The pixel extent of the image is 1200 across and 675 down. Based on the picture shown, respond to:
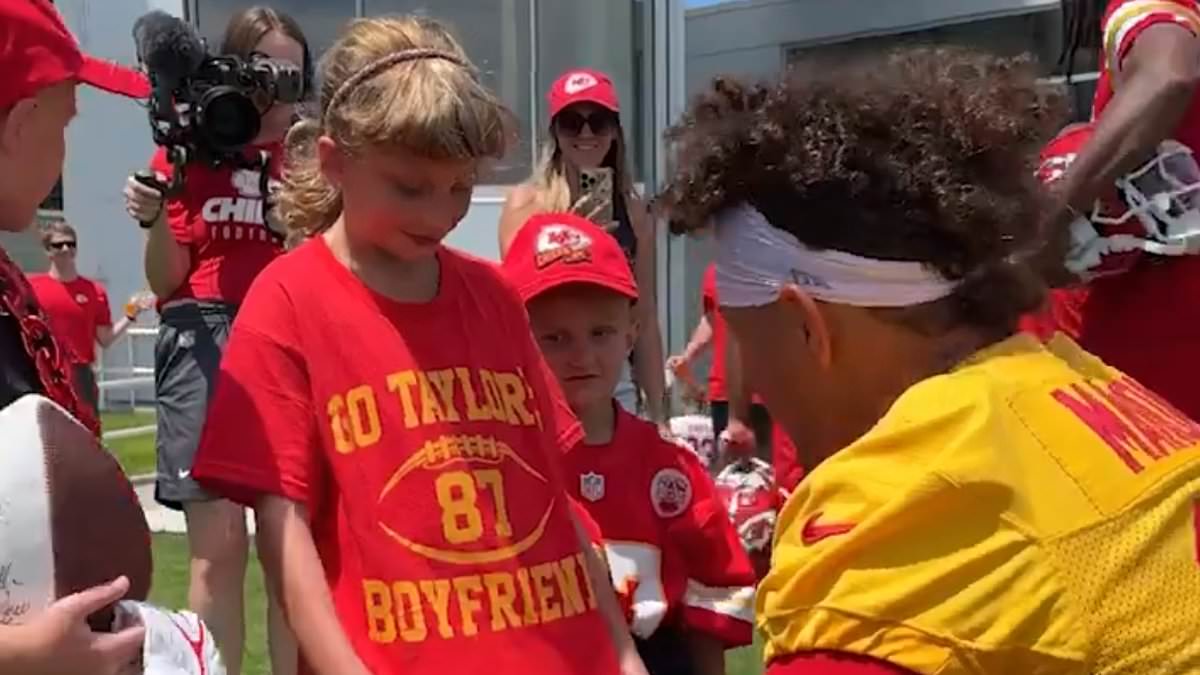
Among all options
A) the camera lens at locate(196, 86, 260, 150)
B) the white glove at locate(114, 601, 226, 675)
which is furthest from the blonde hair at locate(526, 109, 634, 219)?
the white glove at locate(114, 601, 226, 675)

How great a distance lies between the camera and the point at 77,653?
1845mm

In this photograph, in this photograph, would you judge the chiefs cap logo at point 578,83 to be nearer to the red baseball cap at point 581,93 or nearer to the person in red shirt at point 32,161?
the red baseball cap at point 581,93

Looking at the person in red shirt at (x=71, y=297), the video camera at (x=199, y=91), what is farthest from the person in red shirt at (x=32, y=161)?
the person in red shirt at (x=71, y=297)

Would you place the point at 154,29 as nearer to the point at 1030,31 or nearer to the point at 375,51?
the point at 375,51

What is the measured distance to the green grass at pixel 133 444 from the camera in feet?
38.7

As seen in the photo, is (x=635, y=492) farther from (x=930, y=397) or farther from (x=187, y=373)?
(x=187, y=373)

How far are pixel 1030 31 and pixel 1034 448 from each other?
36.7 ft

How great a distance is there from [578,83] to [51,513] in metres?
3.53

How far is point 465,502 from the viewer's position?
253cm

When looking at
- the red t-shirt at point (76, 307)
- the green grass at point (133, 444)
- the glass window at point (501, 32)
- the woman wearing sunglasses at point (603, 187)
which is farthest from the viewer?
the glass window at point (501, 32)

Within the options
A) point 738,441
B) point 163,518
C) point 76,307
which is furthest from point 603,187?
point 76,307

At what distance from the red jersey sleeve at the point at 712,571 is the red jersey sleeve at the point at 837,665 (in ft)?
5.34

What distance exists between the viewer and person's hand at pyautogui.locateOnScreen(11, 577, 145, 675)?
1818 millimetres

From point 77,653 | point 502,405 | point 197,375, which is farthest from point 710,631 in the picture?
point 197,375
